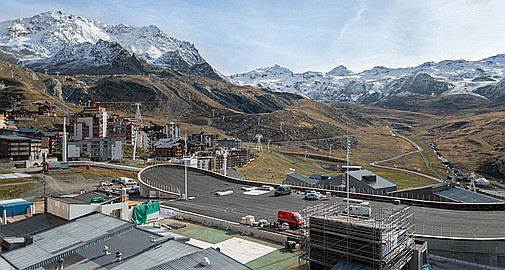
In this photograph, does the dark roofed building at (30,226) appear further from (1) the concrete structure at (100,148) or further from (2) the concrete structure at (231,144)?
(2) the concrete structure at (231,144)

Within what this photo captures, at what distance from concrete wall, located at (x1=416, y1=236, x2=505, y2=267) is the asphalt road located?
169 centimetres

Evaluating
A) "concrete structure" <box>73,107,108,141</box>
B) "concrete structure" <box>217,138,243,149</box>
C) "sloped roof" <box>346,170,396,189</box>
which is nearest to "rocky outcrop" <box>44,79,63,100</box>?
"concrete structure" <box>73,107,108,141</box>

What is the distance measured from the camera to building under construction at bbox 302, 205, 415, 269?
14.9 metres

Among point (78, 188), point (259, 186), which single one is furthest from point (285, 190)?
point (78, 188)

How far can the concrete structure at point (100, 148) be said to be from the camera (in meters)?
70.9

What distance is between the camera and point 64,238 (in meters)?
17.7

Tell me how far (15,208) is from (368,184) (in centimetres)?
3259

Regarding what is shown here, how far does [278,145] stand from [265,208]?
3969 inches

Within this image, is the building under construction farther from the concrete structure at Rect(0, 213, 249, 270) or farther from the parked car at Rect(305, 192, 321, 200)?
the parked car at Rect(305, 192, 321, 200)

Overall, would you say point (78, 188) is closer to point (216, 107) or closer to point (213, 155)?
point (213, 155)

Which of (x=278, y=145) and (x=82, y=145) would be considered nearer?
(x=82, y=145)

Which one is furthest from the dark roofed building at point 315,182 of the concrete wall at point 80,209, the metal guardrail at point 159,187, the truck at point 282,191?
the concrete wall at point 80,209

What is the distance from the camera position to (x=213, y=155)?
263 feet

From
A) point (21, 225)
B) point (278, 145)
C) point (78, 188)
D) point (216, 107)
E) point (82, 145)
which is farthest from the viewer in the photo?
point (216, 107)
